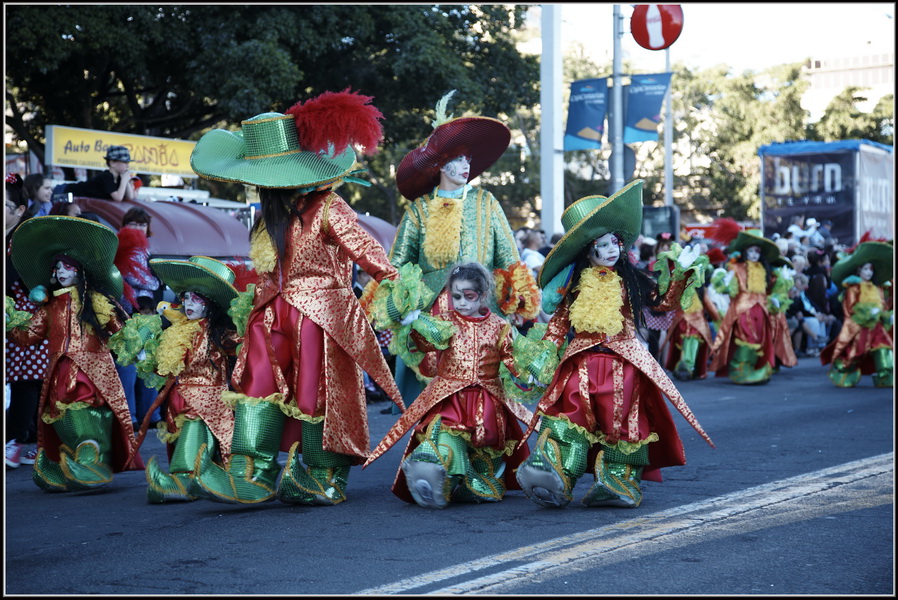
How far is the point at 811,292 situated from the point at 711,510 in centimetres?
1287

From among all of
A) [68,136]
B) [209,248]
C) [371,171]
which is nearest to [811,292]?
[209,248]

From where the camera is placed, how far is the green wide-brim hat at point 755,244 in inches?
516

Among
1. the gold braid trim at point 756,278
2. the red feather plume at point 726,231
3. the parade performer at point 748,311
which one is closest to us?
the red feather plume at point 726,231

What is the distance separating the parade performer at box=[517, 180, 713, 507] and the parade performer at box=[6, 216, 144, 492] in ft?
8.14

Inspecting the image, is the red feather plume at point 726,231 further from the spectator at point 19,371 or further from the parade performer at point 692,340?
the spectator at point 19,371

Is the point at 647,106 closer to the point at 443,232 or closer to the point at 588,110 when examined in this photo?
the point at 588,110

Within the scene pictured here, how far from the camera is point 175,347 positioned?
6.55 metres

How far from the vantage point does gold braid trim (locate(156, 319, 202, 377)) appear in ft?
21.4

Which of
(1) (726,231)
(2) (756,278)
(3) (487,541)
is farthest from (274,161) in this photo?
(2) (756,278)

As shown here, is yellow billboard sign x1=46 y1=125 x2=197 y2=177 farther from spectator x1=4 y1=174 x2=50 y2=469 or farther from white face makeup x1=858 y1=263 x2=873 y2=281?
white face makeup x1=858 y1=263 x2=873 y2=281

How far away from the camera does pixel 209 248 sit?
12875mm

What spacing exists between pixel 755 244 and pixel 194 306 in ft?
27.0

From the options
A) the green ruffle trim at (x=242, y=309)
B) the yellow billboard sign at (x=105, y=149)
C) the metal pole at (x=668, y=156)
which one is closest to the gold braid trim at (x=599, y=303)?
the green ruffle trim at (x=242, y=309)

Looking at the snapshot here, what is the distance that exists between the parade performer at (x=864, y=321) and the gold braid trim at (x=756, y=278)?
0.86 metres
